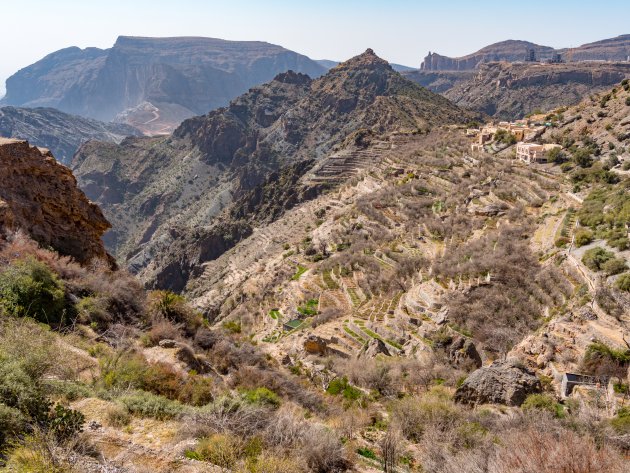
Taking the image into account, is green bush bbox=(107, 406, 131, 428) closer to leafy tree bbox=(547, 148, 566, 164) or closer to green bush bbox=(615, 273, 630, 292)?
green bush bbox=(615, 273, 630, 292)

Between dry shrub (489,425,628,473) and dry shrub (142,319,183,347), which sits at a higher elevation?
dry shrub (489,425,628,473)

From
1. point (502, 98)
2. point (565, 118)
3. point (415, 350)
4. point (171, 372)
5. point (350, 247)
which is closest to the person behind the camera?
point (171, 372)

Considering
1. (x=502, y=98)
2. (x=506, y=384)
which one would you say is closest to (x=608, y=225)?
(x=506, y=384)

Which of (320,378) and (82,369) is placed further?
(320,378)

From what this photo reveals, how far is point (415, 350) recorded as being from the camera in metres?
17.2

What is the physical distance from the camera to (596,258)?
54.6ft

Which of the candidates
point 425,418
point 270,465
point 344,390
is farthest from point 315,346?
point 270,465

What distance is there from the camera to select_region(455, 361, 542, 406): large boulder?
399 inches

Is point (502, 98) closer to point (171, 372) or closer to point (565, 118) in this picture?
point (565, 118)

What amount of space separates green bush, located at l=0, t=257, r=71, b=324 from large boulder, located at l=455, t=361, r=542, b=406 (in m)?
10.2

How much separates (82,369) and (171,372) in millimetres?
1666

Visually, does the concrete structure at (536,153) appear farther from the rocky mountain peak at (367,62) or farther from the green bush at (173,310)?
the rocky mountain peak at (367,62)

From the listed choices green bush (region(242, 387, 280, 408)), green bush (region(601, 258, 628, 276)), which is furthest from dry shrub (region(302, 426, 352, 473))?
green bush (region(601, 258, 628, 276))

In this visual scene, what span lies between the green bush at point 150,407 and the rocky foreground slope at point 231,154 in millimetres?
64337
